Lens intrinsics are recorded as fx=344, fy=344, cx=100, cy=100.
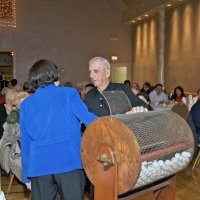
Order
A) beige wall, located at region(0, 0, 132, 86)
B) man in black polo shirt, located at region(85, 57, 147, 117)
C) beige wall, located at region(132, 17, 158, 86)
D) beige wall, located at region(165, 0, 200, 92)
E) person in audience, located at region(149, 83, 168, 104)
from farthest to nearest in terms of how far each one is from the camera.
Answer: beige wall, located at region(0, 0, 132, 86) < beige wall, located at region(132, 17, 158, 86) < beige wall, located at region(165, 0, 200, 92) < person in audience, located at region(149, 83, 168, 104) < man in black polo shirt, located at region(85, 57, 147, 117)

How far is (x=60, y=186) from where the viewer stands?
2088 millimetres

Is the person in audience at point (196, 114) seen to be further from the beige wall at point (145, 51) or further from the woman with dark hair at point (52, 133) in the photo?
the beige wall at point (145, 51)

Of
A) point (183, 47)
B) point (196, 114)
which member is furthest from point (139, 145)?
point (183, 47)

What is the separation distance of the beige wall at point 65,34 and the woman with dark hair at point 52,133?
10.4m

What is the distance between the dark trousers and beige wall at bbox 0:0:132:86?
10.5 m

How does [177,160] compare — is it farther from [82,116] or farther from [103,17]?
[103,17]

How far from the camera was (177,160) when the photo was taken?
1.84 meters

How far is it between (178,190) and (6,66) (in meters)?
11.2

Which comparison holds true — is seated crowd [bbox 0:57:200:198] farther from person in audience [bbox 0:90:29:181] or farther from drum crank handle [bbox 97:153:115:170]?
drum crank handle [bbox 97:153:115:170]

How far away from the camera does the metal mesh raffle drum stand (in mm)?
1583

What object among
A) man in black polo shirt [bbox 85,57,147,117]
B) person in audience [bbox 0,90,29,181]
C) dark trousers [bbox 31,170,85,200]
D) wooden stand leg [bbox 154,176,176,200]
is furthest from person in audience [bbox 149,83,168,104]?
dark trousers [bbox 31,170,85,200]

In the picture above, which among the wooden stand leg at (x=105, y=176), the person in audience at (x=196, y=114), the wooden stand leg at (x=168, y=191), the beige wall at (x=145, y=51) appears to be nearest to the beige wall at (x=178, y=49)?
the beige wall at (x=145, y=51)

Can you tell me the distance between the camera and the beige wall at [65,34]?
12.2 metres

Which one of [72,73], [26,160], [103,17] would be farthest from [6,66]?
[26,160]
